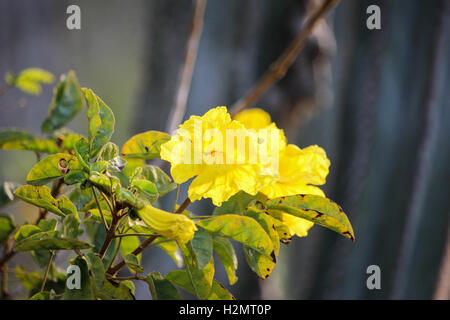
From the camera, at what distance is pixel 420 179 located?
0.93 metres

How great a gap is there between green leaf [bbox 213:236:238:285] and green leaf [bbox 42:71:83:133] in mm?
194

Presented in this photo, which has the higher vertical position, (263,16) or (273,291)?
(263,16)

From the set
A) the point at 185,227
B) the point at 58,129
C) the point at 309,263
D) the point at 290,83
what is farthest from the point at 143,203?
the point at 309,263

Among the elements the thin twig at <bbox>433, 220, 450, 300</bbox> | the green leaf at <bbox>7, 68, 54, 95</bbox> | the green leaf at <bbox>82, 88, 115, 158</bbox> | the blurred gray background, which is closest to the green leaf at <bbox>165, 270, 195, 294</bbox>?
the green leaf at <bbox>82, 88, 115, 158</bbox>

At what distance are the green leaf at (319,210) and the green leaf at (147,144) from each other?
0.10m

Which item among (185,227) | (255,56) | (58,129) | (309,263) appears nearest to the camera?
(185,227)

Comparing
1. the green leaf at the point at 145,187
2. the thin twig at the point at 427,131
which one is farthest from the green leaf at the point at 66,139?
the thin twig at the point at 427,131

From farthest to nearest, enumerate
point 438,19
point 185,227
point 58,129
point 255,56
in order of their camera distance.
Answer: point 255,56, point 438,19, point 58,129, point 185,227

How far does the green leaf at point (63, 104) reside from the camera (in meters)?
0.36

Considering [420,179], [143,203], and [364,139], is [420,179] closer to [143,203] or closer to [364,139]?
[364,139]

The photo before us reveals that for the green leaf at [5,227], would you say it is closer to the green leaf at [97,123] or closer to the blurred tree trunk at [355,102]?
the green leaf at [97,123]

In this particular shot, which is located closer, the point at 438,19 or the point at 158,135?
the point at 158,135

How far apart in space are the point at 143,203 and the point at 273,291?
0.84 meters

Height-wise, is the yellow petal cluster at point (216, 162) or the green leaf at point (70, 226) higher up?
the yellow petal cluster at point (216, 162)
